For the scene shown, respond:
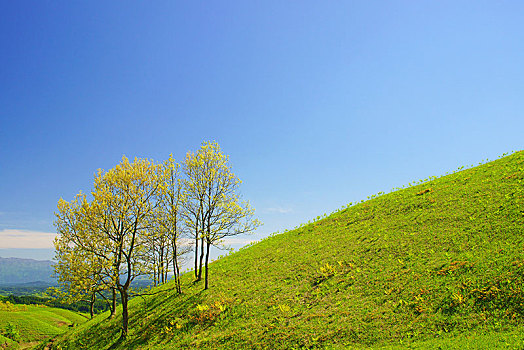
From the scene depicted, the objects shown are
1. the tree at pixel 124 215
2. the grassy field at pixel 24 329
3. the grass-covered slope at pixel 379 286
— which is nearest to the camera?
the grass-covered slope at pixel 379 286

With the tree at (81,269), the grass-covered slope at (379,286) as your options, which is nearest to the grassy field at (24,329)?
the grass-covered slope at (379,286)

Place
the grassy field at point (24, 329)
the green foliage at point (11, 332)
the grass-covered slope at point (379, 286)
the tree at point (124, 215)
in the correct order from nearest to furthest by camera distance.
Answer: the grass-covered slope at point (379, 286) → the tree at point (124, 215) → the grassy field at point (24, 329) → the green foliage at point (11, 332)

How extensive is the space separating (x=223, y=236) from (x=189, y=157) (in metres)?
9.60

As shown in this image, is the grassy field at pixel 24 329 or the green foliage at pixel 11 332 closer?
the grassy field at pixel 24 329

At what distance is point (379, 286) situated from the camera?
59.3 ft

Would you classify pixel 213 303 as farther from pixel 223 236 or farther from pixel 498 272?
pixel 498 272

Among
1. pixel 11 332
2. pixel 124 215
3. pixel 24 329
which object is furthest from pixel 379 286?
pixel 24 329

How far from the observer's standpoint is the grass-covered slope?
45.1 ft

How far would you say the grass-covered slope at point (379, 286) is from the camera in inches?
541

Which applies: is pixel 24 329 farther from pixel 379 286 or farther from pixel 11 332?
pixel 379 286

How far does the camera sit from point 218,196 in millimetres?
28375

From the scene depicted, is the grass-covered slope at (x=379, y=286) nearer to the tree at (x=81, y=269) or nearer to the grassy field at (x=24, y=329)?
the tree at (x=81, y=269)

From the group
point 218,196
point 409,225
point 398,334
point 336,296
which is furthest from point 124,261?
point 409,225

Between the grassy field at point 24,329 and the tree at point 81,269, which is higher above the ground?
the tree at point 81,269
